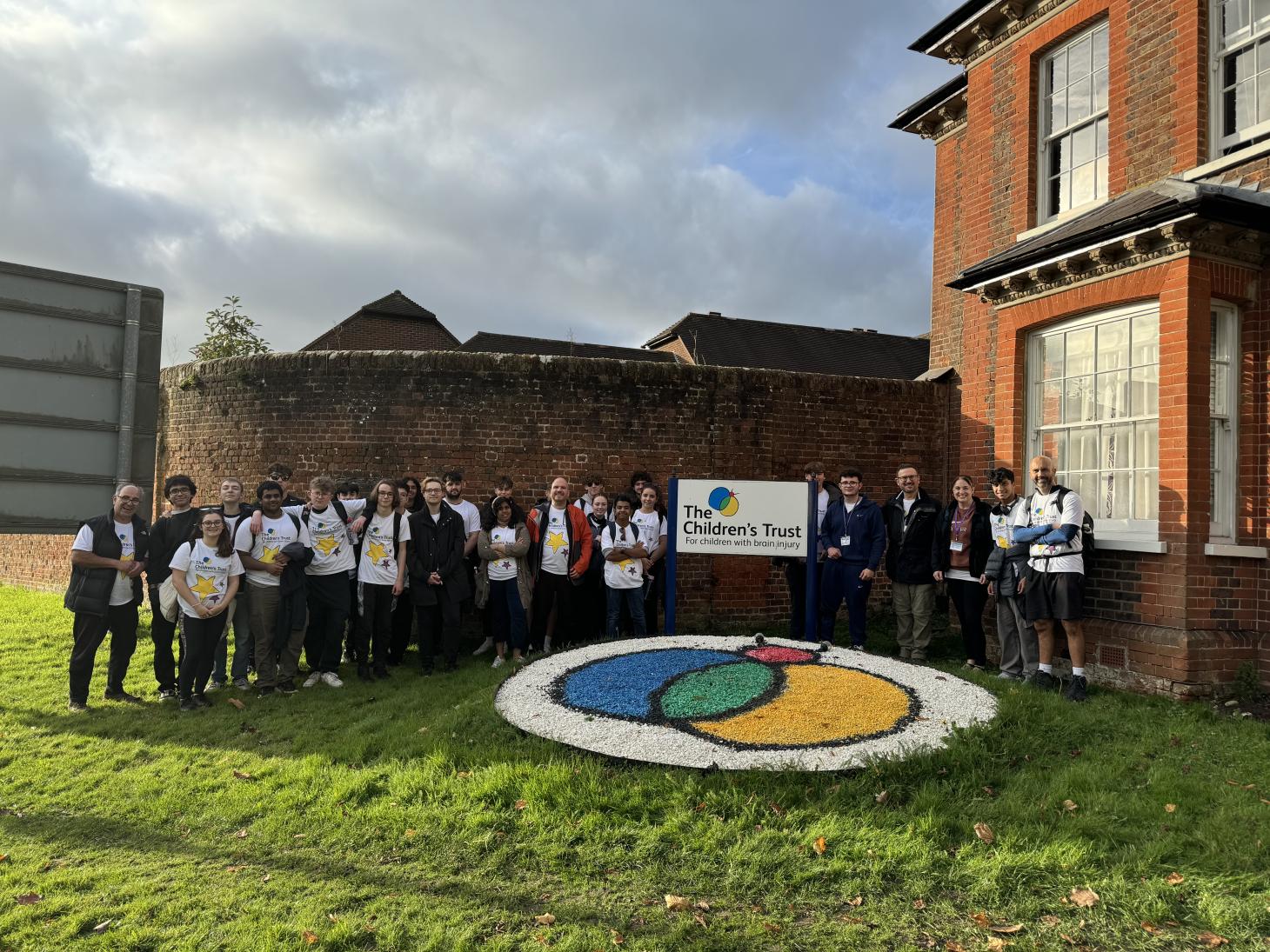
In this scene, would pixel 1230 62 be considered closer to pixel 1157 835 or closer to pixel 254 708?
pixel 1157 835

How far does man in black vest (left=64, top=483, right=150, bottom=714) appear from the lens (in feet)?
23.6

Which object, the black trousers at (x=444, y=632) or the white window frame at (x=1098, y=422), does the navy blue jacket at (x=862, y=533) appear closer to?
the white window frame at (x=1098, y=422)

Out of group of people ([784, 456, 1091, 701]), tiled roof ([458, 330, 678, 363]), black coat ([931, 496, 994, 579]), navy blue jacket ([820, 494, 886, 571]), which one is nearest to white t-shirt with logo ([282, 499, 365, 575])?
group of people ([784, 456, 1091, 701])

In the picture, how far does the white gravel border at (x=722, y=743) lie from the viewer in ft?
17.0

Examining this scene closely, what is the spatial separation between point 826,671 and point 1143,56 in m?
6.87

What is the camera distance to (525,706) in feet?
20.7

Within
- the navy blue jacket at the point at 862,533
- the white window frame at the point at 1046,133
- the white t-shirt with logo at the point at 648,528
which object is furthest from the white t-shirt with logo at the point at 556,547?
the white window frame at the point at 1046,133

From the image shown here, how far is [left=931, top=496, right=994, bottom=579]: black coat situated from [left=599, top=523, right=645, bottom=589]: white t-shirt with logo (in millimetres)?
3010

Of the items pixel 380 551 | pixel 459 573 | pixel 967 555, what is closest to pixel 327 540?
pixel 380 551

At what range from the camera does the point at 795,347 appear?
36062mm

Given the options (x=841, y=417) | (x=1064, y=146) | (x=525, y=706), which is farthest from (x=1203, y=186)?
(x=525, y=706)

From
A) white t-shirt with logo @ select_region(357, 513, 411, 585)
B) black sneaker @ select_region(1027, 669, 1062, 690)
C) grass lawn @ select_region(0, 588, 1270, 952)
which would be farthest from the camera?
white t-shirt with logo @ select_region(357, 513, 411, 585)

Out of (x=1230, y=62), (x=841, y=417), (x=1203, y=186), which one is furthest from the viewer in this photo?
(x=841, y=417)

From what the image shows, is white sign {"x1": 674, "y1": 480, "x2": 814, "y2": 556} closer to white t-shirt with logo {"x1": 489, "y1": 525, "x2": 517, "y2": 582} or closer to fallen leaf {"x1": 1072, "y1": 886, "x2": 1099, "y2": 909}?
white t-shirt with logo {"x1": 489, "y1": 525, "x2": 517, "y2": 582}
